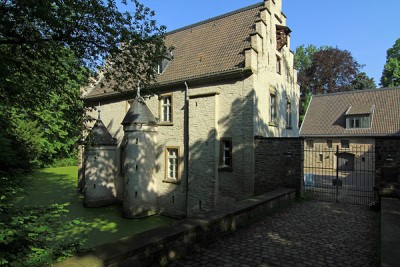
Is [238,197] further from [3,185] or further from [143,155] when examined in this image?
[3,185]

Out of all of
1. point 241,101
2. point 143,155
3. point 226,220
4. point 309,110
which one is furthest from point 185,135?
point 309,110

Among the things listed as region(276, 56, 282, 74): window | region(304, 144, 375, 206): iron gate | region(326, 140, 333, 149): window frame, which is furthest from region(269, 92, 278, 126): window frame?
region(326, 140, 333, 149): window frame

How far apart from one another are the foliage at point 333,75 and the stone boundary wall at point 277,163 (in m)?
31.9

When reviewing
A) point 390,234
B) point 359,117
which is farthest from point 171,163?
point 359,117

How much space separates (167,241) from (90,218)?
13.3 meters

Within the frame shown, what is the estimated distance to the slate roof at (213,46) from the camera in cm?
1470

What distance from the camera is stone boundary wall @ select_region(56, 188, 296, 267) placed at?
387 cm

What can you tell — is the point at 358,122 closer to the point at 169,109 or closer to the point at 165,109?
the point at 169,109

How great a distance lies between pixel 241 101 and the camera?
1356 centimetres

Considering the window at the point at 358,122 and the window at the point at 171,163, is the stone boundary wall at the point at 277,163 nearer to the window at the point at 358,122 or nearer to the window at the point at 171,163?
the window at the point at 171,163

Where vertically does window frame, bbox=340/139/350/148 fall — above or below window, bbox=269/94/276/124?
below

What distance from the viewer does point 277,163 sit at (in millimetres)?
12109

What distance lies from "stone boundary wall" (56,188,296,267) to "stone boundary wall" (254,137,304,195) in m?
4.60

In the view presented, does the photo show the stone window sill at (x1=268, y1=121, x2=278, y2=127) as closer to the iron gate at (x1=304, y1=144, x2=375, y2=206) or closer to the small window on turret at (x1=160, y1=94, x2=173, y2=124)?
the iron gate at (x1=304, y1=144, x2=375, y2=206)
